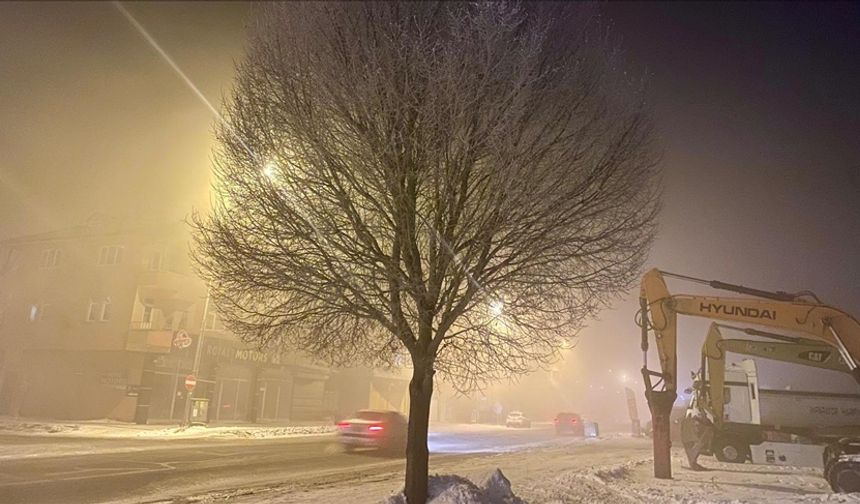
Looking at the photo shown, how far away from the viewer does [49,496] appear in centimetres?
995

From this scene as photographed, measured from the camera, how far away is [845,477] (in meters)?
12.3

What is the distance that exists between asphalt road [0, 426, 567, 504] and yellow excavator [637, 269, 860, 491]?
282 inches

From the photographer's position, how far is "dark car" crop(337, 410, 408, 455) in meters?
19.7

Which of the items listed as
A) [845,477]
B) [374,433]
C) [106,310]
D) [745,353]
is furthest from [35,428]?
[845,477]

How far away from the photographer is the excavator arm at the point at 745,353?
15.2m

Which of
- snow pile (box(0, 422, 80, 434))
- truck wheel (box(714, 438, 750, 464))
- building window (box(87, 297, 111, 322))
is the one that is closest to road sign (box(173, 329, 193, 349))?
building window (box(87, 297, 111, 322))

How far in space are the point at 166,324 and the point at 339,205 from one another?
97.6ft

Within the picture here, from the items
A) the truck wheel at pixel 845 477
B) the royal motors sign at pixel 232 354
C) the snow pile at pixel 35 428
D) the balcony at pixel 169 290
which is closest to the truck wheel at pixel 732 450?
the truck wheel at pixel 845 477

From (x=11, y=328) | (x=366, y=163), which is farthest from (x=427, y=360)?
(x=11, y=328)

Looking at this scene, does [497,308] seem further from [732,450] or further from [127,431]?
[127,431]

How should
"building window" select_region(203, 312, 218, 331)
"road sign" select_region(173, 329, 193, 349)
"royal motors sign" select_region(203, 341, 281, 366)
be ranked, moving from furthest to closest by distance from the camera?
1. "building window" select_region(203, 312, 218, 331)
2. "royal motors sign" select_region(203, 341, 281, 366)
3. "road sign" select_region(173, 329, 193, 349)

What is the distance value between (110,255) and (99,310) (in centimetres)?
333

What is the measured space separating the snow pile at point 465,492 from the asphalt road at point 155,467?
4.93 m

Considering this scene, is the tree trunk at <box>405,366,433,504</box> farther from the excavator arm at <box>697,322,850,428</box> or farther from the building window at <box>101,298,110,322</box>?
the building window at <box>101,298,110,322</box>
